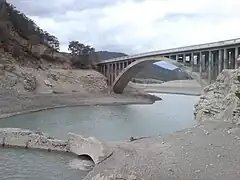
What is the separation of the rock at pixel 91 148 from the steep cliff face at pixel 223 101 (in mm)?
8244

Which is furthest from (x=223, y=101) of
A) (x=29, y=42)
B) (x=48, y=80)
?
(x=29, y=42)

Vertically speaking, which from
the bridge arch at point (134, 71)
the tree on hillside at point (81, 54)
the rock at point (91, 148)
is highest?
the tree on hillside at point (81, 54)

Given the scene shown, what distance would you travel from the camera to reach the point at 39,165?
57.5 ft

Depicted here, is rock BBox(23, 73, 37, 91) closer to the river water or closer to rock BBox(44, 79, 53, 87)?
rock BBox(44, 79, 53, 87)

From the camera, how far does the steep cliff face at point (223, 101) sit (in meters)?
21.6

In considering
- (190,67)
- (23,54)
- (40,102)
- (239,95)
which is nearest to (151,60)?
(190,67)

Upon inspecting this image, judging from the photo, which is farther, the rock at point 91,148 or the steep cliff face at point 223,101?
the steep cliff face at point 223,101

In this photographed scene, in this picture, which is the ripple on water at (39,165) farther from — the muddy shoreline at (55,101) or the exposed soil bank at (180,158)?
the muddy shoreline at (55,101)

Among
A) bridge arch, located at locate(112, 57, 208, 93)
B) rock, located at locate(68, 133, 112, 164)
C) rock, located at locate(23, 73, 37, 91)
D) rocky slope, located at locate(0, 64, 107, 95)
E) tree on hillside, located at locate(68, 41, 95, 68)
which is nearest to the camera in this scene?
rock, located at locate(68, 133, 112, 164)

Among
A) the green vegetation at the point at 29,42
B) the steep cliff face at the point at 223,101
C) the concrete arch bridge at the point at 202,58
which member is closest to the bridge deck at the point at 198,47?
the concrete arch bridge at the point at 202,58

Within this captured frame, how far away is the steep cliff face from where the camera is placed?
70.9 feet

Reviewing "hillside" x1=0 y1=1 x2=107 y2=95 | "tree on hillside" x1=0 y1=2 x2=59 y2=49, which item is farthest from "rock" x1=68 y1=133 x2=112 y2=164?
"tree on hillside" x1=0 y1=2 x2=59 y2=49

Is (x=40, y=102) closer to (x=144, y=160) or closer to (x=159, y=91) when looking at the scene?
(x=144, y=160)

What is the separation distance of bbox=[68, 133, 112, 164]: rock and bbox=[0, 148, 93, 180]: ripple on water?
462 mm
